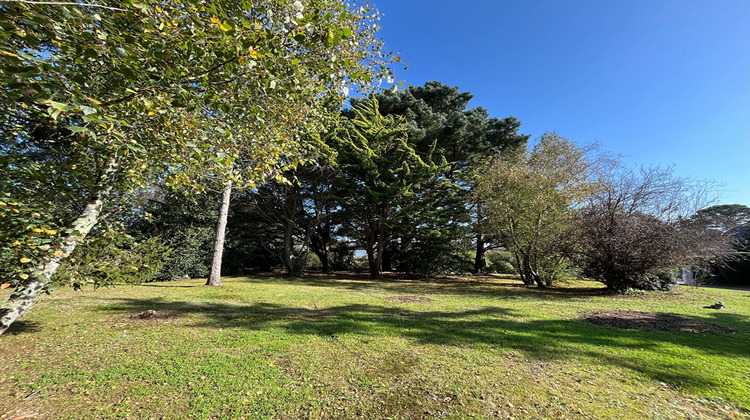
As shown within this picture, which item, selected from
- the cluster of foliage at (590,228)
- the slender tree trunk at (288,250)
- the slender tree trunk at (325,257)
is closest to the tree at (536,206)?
the cluster of foliage at (590,228)

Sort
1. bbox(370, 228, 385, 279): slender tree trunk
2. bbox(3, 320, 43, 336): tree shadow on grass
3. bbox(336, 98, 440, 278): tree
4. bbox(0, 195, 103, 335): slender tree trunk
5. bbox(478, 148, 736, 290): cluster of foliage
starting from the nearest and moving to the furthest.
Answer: bbox(0, 195, 103, 335): slender tree trunk
bbox(3, 320, 43, 336): tree shadow on grass
bbox(478, 148, 736, 290): cluster of foliage
bbox(336, 98, 440, 278): tree
bbox(370, 228, 385, 279): slender tree trunk

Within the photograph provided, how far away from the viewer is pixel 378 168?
15.5 metres

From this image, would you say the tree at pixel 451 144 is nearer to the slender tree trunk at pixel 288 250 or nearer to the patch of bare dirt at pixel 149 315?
the slender tree trunk at pixel 288 250

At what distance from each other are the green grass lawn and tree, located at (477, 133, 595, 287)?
536 centimetres

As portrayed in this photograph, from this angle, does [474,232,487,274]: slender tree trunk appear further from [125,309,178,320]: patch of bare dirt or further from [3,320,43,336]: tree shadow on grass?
[3,320,43,336]: tree shadow on grass

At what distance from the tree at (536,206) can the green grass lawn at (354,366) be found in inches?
211

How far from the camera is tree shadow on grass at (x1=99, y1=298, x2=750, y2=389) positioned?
13.6 feet

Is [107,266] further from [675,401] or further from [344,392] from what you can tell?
[675,401]

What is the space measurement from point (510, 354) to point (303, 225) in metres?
16.0

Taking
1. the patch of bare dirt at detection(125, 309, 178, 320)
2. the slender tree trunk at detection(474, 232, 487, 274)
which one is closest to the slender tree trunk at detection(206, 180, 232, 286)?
the patch of bare dirt at detection(125, 309, 178, 320)

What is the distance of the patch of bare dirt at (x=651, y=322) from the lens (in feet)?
18.5

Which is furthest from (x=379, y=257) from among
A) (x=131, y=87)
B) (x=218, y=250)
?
(x=131, y=87)

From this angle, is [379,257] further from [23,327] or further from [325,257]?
[23,327]

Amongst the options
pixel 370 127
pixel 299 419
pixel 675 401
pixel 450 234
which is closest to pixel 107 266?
pixel 299 419
